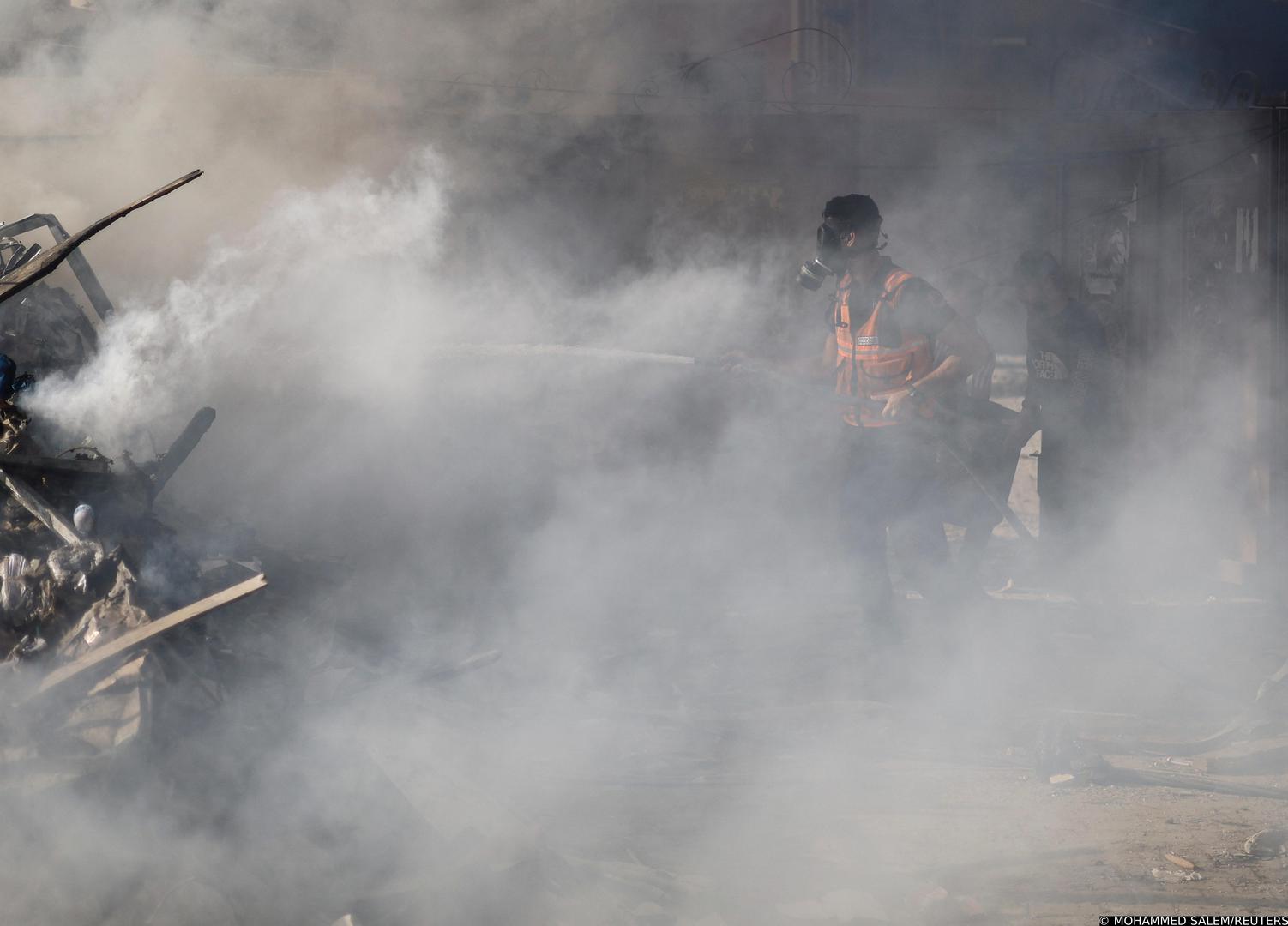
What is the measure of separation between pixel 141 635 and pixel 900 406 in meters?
3.17

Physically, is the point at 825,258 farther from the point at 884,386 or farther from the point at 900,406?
the point at 900,406

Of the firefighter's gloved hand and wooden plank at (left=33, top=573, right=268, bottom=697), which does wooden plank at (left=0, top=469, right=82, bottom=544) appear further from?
the firefighter's gloved hand

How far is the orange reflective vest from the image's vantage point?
4.80 meters

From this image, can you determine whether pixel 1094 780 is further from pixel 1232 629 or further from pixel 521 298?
pixel 521 298

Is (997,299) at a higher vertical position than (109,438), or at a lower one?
lower

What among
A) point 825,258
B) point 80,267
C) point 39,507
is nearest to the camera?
point 39,507

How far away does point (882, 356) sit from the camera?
4.84 meters

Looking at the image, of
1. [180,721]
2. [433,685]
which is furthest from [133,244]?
[180,721]

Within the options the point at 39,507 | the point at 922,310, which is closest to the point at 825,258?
the point at 922,310

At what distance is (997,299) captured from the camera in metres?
7.81

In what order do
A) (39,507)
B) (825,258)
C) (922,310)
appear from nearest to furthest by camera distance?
(39,507), (922,310), (825,258)

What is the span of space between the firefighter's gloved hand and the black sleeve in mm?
293

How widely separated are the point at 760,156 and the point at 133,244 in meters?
4.08

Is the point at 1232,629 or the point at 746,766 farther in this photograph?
the point at 1232,629
